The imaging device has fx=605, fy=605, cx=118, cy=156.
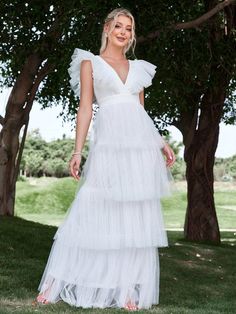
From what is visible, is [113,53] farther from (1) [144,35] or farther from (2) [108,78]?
(1) [144,35]

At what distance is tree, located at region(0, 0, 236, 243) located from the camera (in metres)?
11.3

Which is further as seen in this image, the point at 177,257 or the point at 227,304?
the point at 177,257

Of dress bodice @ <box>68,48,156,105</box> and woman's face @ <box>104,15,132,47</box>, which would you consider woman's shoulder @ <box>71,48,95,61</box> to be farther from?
woman's face @ <box>104,15,132,47</box>

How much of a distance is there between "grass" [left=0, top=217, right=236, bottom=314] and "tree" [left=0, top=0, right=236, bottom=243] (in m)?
2.38

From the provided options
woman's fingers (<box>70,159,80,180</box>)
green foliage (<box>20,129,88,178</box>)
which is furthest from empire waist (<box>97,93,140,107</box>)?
green foliage (<box>20,129,88,178</box>)

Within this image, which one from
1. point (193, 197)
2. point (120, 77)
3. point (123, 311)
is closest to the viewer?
point (123, 311)

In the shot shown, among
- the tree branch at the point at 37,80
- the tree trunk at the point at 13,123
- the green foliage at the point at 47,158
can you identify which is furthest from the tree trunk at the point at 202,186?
the green foliage at the point at 47,158

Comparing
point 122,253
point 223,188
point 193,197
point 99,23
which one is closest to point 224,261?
point 193,197

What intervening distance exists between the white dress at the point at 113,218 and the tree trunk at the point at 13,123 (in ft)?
30.7

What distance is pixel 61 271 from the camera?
507cm

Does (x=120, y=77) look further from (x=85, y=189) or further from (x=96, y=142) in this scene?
(x=85, y=189)

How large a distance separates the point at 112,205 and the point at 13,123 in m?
9.94

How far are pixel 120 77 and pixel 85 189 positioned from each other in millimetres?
1017

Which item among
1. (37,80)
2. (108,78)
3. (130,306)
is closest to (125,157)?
(108,78)
